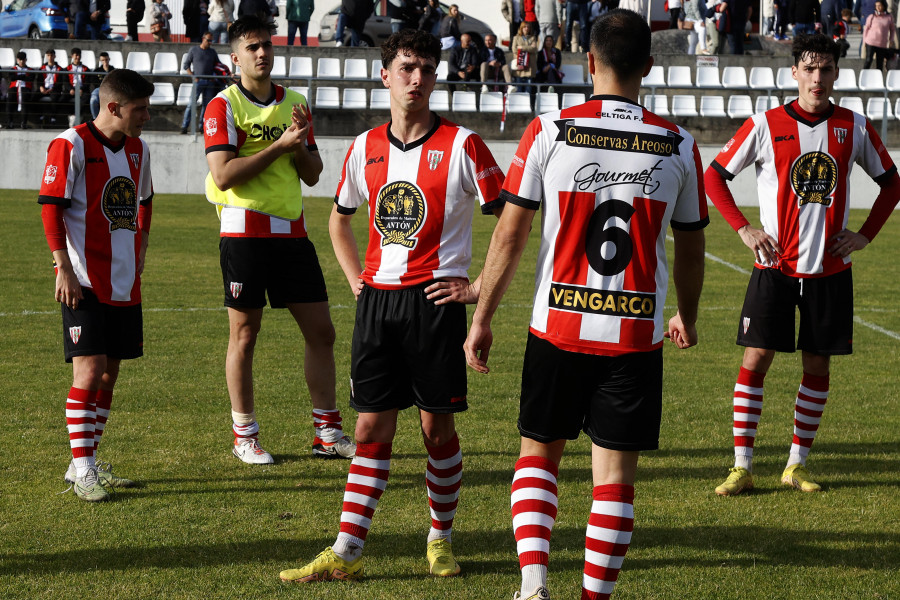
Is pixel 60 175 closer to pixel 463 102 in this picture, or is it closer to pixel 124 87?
pixel 124 87

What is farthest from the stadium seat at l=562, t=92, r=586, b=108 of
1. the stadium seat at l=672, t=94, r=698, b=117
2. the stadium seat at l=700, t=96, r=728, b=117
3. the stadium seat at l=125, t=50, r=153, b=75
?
the stadium seat at l=125, t=50, r=153, b=75

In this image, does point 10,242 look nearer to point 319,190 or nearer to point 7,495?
point 319,190

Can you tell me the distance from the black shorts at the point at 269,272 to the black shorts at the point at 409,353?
1725 millimetres

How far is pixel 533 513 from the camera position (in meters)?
3.63

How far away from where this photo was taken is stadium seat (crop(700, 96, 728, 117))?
24.7 m

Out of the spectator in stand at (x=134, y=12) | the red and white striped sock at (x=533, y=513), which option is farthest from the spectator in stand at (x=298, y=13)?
the red and white striped sock at (x=533, y=513)

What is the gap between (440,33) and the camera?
25.6 metres

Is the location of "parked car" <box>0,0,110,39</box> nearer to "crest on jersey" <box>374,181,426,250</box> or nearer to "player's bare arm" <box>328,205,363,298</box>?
"player's bare arm" <box>328,205,363,298</box>

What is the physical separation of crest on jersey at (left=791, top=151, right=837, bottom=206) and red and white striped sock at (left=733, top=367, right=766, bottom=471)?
96 cm

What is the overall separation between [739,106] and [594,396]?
74.1 feet

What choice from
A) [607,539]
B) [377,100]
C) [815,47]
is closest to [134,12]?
[377,100]

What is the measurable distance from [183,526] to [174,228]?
12722 mm

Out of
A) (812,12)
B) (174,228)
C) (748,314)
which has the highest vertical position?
(812,12)

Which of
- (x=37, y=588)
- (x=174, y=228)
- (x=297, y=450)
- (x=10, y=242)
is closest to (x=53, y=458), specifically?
(x=297, y=450)
